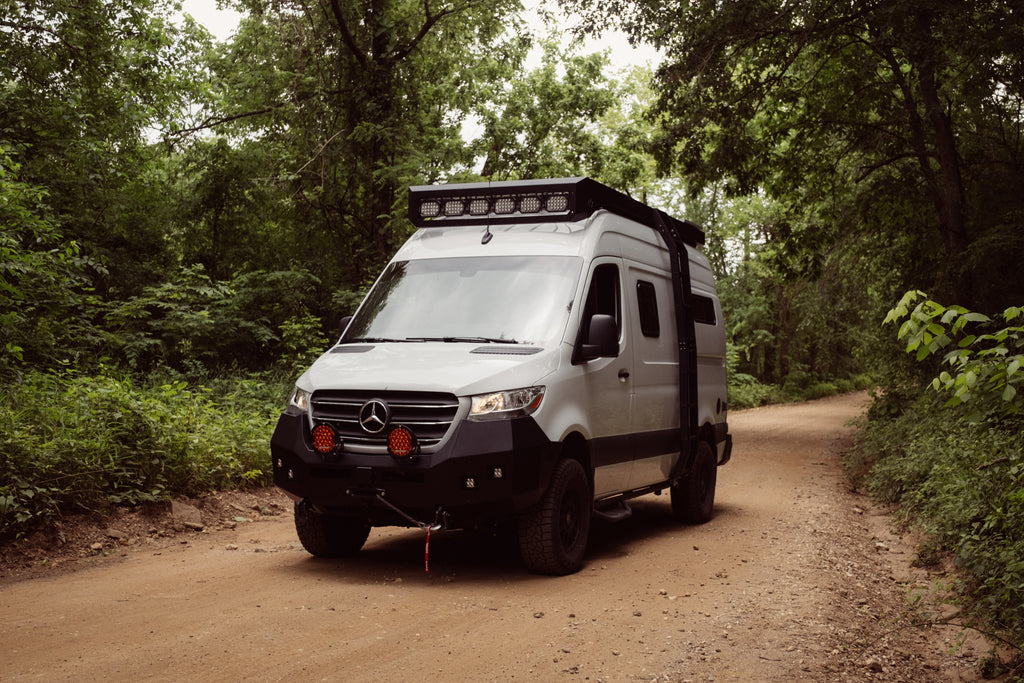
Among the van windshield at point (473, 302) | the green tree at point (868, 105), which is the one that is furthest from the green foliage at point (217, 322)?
the van windshield at point (473, 302)

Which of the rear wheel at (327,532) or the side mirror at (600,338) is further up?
the side mirror at (600,338)

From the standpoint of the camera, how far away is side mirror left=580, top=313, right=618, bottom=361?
7211 mm

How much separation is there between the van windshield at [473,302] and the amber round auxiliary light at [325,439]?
3.59 feet

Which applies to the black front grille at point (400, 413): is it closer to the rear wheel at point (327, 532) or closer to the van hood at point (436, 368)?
the van hood at point (436, 368)

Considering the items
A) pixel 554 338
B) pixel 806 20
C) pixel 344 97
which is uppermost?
pixel 344 97

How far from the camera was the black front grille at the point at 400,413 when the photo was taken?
6.62 meters

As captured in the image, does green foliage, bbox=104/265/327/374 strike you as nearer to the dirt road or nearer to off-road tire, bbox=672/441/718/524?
the dirt road

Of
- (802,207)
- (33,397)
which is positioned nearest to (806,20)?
(802,207)

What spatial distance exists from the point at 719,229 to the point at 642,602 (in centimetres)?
3323

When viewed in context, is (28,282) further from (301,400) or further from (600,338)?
(600,338)

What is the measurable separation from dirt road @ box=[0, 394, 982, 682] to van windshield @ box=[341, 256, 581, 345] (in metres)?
1.80

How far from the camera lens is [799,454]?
17469 mm

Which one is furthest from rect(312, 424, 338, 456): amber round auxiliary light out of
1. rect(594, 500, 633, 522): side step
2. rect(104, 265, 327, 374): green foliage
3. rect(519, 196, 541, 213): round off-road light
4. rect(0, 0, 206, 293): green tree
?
rect(104, 265, 327, 374): green foliage

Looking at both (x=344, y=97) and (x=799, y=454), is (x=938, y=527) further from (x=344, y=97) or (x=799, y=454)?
(x=344, y=97)
